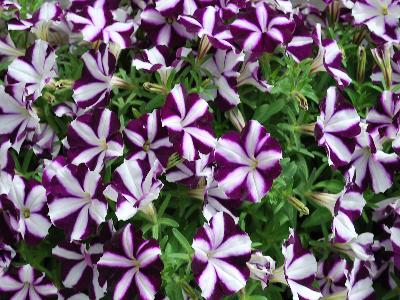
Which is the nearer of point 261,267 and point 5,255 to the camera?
point 261,267

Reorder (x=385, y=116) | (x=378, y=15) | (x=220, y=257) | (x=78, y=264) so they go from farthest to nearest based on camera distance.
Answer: (x=378, y=15) → (x=385, y=116) → (x=78, y=264) → (x=220, y=257)

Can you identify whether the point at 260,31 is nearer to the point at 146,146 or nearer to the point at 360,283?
the point at 146,146

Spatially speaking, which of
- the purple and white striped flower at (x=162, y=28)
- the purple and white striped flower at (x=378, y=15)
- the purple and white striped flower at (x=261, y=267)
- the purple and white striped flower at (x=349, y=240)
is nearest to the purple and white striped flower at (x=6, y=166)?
the purple and white striped flower at (x=162, y=28)

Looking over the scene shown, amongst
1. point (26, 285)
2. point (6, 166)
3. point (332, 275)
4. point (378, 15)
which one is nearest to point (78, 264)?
point (26, 285)

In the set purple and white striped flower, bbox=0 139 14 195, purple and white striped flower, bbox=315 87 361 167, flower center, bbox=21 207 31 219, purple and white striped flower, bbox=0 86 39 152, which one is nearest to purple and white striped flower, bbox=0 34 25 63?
purple and white striped flower, bbox=0 86 39 152

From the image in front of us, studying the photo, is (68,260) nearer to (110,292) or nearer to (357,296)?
(110,292)

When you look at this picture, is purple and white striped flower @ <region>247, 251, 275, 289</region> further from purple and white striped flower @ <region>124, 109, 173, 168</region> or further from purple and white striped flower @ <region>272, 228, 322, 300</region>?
purple and white striped flower @ <region>124, 109, 173, 168</region>

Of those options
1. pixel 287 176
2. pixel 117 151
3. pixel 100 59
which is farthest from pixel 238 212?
pixel 100 59
